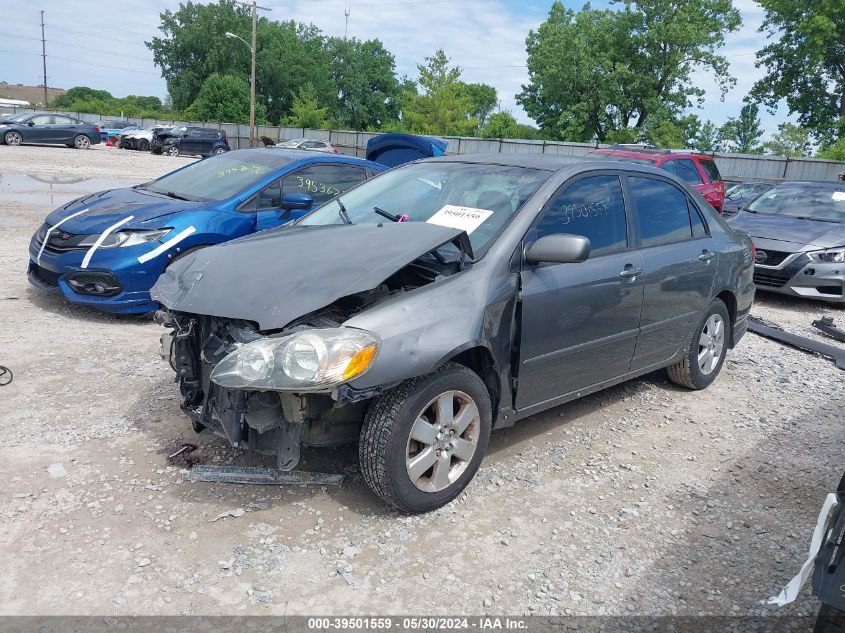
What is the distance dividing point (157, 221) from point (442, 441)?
3.82 meters

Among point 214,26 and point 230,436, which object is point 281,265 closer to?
point 230,436

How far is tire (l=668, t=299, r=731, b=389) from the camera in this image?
5.16m

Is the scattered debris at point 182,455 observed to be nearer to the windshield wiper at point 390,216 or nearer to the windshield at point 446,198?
the windshield at point 446,198

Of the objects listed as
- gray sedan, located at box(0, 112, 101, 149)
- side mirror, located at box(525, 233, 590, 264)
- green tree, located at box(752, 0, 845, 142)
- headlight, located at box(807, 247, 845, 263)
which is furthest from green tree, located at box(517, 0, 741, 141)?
side mirror, located at box(525, 233, 590, 264)

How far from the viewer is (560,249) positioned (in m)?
3.51

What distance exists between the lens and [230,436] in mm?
3227

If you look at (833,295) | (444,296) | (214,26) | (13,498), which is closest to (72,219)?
(13,498)

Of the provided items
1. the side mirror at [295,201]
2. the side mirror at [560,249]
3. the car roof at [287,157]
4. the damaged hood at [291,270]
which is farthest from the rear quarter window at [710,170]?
the damaged hood at [291,270]

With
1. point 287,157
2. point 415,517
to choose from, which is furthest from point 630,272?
point 287,157

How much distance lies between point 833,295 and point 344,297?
763 centimetres

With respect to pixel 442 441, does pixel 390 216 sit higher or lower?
higher

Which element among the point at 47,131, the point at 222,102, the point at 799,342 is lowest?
the point at 799,342

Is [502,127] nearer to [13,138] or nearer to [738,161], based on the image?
[738,161]

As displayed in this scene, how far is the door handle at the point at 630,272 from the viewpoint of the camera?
4.21 meters
